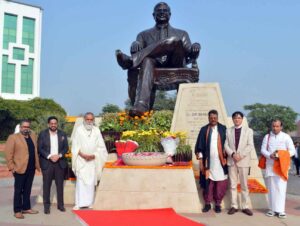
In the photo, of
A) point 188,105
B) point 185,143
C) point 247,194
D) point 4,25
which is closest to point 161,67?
point 188,105

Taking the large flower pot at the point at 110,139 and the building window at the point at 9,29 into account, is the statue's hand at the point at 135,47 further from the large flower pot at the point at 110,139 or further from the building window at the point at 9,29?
the building window at the point at 9,29

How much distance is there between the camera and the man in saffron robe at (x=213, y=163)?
17.3 ft

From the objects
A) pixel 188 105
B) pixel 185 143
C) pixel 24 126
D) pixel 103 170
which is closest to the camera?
pixel 24 126

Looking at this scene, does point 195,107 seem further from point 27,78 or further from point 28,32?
point 28,32

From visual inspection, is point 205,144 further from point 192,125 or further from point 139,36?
point 139,36

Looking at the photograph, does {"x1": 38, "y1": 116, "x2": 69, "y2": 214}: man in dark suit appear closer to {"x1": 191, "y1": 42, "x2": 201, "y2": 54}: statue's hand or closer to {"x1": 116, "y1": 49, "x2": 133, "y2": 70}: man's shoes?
{"x1": 116, "y1": 49, "x2": 133, "y2": 70}: man's shoes

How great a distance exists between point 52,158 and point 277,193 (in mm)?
3216

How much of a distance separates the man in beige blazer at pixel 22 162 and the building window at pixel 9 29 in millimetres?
43329

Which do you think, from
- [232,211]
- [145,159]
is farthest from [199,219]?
[145,159]

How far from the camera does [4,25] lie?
4478cm

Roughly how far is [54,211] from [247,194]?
2805mm

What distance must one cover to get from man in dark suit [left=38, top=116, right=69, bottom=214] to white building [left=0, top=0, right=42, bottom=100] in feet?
136

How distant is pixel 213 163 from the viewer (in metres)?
5.29

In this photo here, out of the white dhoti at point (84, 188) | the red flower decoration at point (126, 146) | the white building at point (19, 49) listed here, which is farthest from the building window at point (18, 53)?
the white dhoti at point (84, 188)
